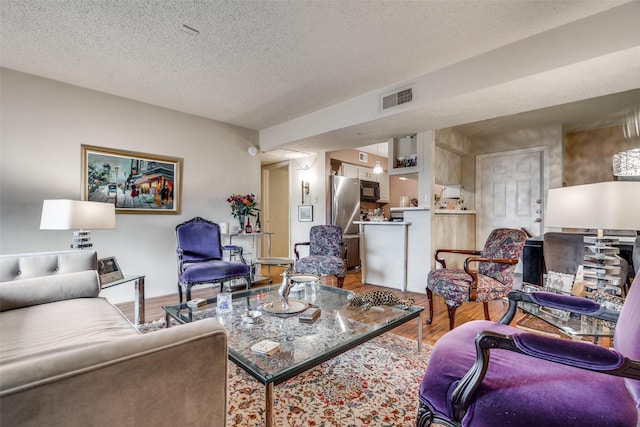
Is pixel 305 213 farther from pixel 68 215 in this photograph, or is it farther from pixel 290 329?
pixel 290 329

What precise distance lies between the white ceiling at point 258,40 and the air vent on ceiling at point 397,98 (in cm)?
13

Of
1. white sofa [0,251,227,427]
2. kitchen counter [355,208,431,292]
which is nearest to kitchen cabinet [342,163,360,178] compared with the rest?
kitchen counter [355,208,431,292]

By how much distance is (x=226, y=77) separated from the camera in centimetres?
302

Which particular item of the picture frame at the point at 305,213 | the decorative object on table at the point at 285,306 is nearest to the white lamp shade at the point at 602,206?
the decorative object on table at the point at 285,306

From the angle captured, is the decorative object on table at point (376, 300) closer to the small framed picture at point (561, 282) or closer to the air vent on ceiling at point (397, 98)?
the small framed picture at point (561, 282)

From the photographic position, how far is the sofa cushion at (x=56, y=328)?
49.8 inches

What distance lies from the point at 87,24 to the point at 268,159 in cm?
369

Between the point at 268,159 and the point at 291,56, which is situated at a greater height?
the point at 291,56

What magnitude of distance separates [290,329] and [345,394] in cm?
47

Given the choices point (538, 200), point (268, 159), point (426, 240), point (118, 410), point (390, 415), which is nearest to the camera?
point (118, 410)

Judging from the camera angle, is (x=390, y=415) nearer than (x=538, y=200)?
Yes

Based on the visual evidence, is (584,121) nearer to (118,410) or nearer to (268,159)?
(268,159)

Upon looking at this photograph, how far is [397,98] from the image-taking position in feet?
10.3

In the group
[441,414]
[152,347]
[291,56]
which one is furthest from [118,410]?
[291,56]
